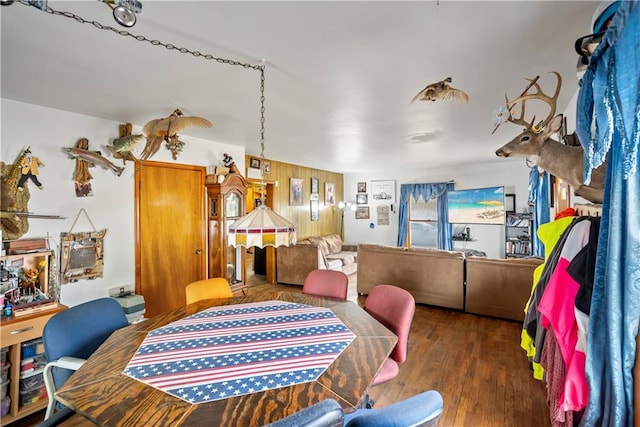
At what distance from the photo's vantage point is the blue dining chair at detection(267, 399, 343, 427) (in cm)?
75

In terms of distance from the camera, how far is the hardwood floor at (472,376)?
6.75 ft

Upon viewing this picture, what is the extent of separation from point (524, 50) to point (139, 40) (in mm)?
2140

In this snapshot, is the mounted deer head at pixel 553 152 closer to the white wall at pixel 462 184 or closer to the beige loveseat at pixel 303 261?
the beige loveseat at pixel 303 261

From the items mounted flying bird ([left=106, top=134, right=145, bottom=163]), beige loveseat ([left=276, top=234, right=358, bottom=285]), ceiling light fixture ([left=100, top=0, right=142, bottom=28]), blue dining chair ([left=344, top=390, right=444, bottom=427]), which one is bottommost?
beige loveseat ([left=276, top=234, right=358, bottom=285])

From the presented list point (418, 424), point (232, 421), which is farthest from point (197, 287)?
point (418, 424)

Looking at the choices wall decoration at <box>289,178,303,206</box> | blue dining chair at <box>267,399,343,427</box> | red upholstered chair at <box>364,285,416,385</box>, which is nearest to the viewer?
blue dining chair at <box>267,399,343,427</box>

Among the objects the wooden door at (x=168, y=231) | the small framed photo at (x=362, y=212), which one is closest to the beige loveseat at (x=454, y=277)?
the wooden door at (x=168, y=231)

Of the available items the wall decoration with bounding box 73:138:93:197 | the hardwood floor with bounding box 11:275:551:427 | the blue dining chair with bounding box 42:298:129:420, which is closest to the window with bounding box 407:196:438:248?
the hardwood floor with bounding box 11:275:551:427

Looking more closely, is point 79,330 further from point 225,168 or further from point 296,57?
point 225,168

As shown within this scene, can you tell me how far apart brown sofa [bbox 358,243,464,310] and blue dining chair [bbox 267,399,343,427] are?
3.69 meters

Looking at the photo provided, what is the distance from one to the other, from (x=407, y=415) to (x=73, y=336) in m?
1.80

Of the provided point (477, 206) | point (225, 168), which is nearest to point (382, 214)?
point (477, 206)

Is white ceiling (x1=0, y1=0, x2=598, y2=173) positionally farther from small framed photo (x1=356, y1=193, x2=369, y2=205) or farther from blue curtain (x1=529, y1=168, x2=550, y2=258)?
small framed photo (x1=356, y1=193, x2=369, y2=205)

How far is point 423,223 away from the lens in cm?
728
